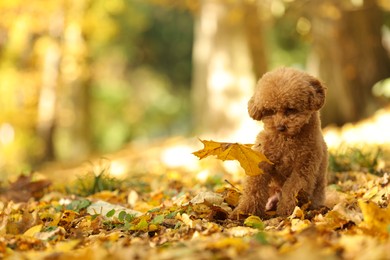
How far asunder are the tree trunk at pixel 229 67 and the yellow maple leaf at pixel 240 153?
870 cm

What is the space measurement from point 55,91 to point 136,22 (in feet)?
16.2

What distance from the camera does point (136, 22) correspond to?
21016 mm

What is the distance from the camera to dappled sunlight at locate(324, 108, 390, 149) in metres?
8.98

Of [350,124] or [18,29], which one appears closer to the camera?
[350,124]

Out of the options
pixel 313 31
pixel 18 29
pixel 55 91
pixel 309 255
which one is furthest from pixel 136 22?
pixel 309 255

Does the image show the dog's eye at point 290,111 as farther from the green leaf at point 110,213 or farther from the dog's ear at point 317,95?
the green leaf at point 110,213

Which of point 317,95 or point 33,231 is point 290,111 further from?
point 33,231

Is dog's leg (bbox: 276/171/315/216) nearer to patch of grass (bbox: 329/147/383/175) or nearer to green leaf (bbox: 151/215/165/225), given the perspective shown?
green leaf (bbox: 151/215/165/225)

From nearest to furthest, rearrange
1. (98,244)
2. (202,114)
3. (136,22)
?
(98,244), (202,114), (136,22)

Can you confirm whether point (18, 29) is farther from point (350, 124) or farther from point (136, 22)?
point (350, 124)

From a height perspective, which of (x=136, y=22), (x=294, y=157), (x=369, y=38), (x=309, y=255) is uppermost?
(x=136, y=22)

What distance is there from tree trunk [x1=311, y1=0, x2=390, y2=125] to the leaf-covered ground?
5.97 meters

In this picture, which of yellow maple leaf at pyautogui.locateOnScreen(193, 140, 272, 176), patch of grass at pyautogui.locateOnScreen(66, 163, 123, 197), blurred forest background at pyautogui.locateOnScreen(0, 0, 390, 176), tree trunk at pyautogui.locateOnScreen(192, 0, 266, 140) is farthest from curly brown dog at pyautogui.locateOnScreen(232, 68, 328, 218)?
tree trunk at pyautogui.locateOnScreen(192, 0, 266, 140)

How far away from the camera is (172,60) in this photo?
79.9 feet
